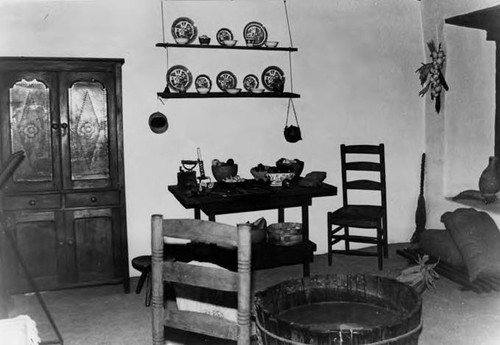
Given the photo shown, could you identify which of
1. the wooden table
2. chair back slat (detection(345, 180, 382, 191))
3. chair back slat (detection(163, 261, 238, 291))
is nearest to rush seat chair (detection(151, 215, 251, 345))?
chair back slat (detection(163, 261, 238, 291))

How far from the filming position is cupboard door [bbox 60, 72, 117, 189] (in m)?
4.26

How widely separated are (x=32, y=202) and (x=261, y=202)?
177 centimetres

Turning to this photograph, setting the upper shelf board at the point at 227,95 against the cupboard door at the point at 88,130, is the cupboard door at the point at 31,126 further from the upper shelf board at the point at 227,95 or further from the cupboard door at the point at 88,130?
the upper shelf board at the point at 227,95

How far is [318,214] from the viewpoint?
5.50 m

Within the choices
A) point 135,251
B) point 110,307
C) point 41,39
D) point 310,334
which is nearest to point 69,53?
point 41,39

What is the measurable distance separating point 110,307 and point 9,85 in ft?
6.06

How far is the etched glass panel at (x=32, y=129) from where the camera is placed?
4.17 m

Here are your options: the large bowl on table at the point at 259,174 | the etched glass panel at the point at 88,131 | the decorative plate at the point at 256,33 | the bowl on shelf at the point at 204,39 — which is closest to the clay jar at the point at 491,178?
the large bowl on table at the point at 259,174

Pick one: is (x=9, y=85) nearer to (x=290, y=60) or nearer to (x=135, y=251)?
(x=135, y=251)

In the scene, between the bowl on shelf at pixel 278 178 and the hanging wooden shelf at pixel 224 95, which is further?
the hanging wooden shelf at pixel 224 95

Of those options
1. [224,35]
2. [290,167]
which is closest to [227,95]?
[224,35]

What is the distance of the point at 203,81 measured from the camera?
4.95 m

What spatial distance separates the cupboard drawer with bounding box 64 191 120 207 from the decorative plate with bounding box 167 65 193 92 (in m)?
1.15

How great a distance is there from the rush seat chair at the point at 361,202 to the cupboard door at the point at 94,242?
1899 mm
